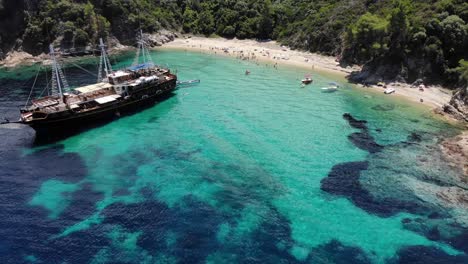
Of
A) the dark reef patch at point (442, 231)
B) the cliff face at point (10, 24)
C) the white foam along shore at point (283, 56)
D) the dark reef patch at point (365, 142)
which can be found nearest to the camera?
the dark reef patch at point (442, 231)

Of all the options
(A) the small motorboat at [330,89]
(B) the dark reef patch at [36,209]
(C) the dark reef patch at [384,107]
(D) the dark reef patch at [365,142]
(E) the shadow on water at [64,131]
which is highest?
(A) the small motorboat at [330,89]

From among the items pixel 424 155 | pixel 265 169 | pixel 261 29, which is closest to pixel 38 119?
pixel 265 169

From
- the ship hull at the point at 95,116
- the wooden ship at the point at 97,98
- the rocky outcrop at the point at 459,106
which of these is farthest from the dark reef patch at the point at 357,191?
the wooden ship at the point at 97,98

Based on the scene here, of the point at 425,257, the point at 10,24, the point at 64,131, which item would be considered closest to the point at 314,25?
the point at 64,131

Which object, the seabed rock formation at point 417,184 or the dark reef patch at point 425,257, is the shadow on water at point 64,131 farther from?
the dark reef patch at point 425,257

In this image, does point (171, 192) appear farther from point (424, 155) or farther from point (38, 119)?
point (424, 155)

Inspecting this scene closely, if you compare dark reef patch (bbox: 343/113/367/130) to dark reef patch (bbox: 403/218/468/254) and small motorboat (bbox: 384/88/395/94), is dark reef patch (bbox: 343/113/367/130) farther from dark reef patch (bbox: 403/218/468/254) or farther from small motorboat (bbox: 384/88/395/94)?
dark reef patch (bbox: 403/218/468/254)

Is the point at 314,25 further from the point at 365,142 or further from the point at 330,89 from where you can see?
the point at 365,142
